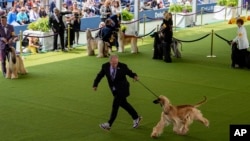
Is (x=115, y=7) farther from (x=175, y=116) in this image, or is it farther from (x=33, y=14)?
(x=175, y=116)

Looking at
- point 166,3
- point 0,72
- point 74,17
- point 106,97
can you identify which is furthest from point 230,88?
point 166,3

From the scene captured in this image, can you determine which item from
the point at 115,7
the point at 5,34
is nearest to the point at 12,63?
the point at 5,34

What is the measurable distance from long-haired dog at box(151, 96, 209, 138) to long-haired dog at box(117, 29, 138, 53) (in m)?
10.7

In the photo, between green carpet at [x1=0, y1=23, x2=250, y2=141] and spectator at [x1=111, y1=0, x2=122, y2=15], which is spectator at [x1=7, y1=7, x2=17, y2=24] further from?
green carpet at [x1=0, y1=23, x2=250, y2=141]

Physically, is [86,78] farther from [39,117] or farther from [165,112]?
[165,112]

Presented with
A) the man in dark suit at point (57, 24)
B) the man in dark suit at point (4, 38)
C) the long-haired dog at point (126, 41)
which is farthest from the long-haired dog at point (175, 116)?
the man in dark suit at point (57, 24)

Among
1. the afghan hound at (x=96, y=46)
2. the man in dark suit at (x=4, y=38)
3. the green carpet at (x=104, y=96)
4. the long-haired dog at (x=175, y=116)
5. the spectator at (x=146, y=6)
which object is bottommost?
the green carpet at (x=104, y=96)

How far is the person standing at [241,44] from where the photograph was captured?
18.0 meters

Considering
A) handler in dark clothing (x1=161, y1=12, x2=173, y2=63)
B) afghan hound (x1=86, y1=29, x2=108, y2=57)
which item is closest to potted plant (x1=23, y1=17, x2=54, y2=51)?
afghan hound (x1=86, y1=29, x2=108, y2=57)

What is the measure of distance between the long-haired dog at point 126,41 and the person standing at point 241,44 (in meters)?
4.37

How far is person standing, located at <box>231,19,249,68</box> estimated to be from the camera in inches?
709

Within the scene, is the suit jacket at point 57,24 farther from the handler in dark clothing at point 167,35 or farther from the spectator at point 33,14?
the spectator at point 33,14

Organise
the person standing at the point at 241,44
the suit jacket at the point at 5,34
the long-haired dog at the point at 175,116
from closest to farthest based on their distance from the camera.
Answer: the long-haired dog at the point at 175,116 < the suit jacket at the point at 5,34 < the person standing at the point at 241,44

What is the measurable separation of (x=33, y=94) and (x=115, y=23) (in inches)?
314
